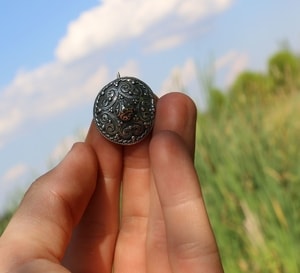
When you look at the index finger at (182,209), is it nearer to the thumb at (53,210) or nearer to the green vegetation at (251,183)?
the thumb at (53,210)

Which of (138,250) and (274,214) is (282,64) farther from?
(138,250)

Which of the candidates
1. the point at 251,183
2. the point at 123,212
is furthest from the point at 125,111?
the point at 251,183

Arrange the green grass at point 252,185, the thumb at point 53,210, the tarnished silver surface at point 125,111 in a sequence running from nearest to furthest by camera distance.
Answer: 1. the thumb at point 53,210
2. the tarnished silver surface at point 125,111
3. the green grass at point 252,185

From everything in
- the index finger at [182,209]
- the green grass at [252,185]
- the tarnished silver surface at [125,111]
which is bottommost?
the index finger at [182,209]

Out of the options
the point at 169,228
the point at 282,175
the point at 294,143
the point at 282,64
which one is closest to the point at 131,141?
the point at 169,228

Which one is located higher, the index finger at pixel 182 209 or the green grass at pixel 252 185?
the green grass at pixel 252 185

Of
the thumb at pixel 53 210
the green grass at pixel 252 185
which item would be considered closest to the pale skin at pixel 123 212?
the thumb at pixel 53 210
